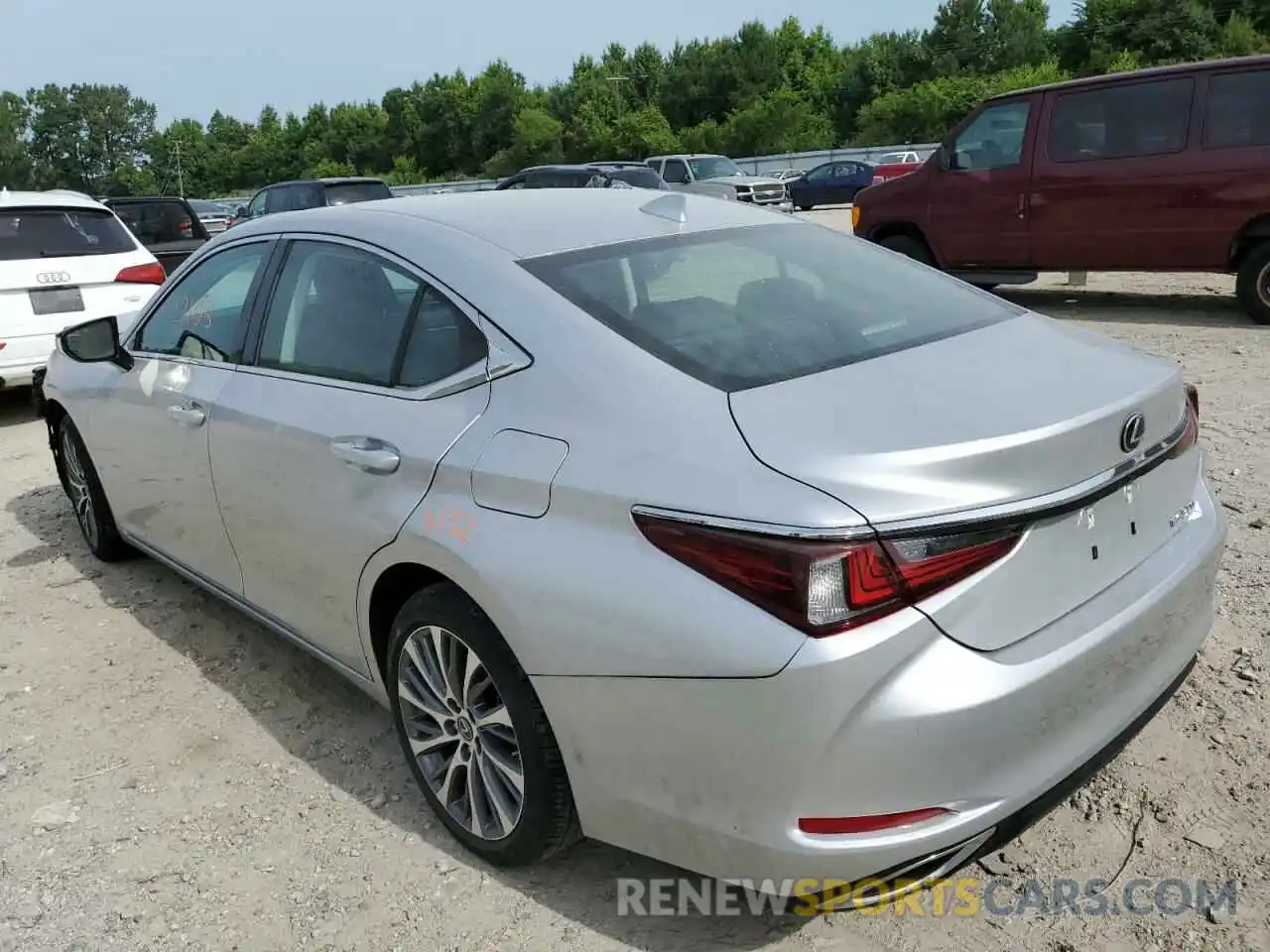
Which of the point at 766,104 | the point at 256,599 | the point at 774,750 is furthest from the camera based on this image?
the point at 766,104

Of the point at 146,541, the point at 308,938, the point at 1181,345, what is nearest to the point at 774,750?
the point at 308,938

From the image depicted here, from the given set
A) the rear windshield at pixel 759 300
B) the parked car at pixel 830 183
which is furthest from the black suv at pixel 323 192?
the parked car at pixel 830 183

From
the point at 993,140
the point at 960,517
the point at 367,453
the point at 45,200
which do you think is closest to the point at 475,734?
the point at 367,453

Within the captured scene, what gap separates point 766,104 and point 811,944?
73108 mm

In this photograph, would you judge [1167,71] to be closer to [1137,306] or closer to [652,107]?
[1137,306]

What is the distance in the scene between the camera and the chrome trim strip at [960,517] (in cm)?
198

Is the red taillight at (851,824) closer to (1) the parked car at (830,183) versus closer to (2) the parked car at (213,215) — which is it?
(2) the parked car at (213,215)

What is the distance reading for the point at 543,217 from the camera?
3127mm

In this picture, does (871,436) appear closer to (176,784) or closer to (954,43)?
(176,784)

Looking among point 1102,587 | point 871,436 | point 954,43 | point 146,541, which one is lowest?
point 146,541

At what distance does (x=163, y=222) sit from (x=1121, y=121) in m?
10.0

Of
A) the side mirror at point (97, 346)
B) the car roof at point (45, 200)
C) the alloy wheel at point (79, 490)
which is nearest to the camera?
the side mirror at point (97, 346)

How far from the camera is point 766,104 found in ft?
232

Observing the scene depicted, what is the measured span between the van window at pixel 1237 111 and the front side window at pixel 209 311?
794cm
